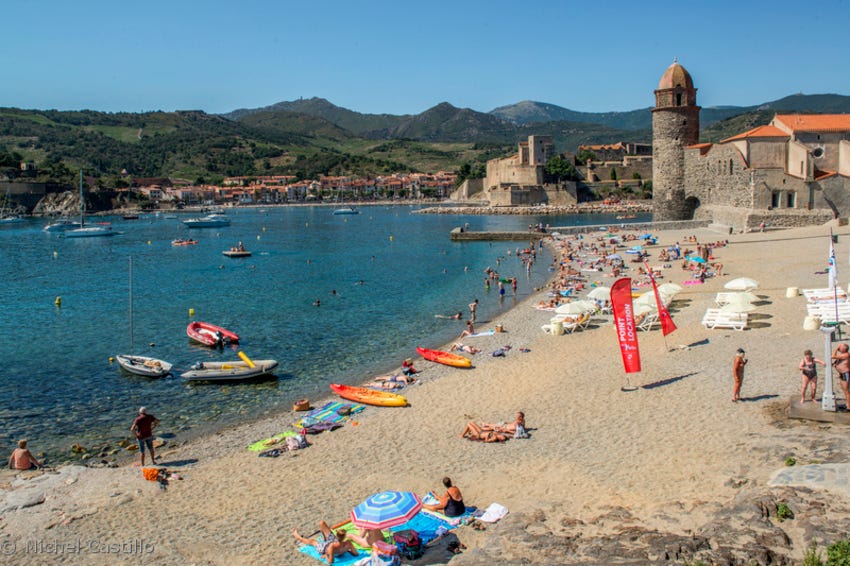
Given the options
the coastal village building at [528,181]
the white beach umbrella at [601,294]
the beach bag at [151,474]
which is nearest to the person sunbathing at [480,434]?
the beach bag at [151,474]

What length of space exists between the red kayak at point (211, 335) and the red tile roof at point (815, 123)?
31.0 metres

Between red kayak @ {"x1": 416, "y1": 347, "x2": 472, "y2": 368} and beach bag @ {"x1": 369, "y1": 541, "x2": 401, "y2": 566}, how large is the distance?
913 centimetres

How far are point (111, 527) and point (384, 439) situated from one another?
14.7ft

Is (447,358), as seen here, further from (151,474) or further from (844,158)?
(844,158)

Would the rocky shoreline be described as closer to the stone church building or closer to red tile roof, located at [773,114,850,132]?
the stone church building

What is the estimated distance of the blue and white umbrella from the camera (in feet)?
25.2

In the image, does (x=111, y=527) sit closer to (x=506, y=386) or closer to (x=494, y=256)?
(x=506, y=386)

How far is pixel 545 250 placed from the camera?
45531 mm

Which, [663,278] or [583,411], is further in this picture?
[663,278]

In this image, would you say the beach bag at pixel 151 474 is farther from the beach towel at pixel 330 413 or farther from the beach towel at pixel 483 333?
the beach towel at pixel 483 333

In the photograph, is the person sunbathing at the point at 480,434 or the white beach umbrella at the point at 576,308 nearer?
the person sunbathing at the point at 480,434

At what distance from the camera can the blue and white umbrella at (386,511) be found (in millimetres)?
7691

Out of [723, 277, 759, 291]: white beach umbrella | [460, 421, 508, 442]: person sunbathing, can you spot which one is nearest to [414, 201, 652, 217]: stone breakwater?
[723, 277, 759, 291]: white beach umbrella

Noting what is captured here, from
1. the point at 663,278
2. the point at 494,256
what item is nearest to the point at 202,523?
the point at 663,278
